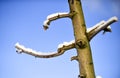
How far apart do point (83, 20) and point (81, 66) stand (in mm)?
412

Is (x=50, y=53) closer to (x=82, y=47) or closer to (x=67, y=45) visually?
(x=67, y=45)

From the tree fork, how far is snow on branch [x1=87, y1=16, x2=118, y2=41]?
0.16 ft

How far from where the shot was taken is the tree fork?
1.71 metres

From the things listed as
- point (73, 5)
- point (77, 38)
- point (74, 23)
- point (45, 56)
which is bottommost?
point (45, 56)

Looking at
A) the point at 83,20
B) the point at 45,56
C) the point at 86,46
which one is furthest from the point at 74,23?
the point at 45,56

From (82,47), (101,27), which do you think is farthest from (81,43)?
(101,27)

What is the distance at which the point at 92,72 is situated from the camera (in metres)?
1.71

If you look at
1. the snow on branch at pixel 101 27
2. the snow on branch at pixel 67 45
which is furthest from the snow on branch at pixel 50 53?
the snow on branch at pixel 101 27

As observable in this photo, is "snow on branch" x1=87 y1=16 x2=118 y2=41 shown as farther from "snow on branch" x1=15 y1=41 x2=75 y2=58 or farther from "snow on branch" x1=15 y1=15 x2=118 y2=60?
"snow on branch" x1=15 y1=41 x2=75 y2=58

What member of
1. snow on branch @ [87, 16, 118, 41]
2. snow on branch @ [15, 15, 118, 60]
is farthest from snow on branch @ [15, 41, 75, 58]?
snow on branch @ [87, 16, 118, 41]

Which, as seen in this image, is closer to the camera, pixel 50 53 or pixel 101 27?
pixel 101 27

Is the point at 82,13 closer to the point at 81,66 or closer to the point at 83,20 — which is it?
the point at 83,20

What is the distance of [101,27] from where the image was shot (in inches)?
63.7

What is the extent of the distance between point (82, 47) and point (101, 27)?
9.6 inches
